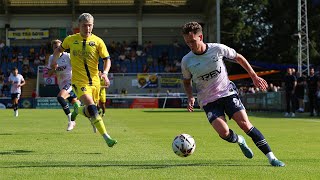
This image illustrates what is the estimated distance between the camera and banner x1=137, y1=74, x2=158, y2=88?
5047cm

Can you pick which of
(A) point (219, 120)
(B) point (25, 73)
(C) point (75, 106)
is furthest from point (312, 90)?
(B) point (25, 73)

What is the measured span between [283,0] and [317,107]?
32.5 metres

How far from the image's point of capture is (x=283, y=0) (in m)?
58.5

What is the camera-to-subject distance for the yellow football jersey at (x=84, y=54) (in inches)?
436

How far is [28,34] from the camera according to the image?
2247 inches

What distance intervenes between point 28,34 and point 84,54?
47.5 m

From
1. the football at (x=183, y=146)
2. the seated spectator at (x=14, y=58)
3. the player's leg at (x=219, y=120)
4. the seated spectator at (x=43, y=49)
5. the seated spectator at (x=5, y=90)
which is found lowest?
the seated spectator at (x=5, y=90)

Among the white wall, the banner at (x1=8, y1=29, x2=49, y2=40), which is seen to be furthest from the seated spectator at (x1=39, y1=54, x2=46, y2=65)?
the white wall

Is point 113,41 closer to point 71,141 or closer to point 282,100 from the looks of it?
point 282,100

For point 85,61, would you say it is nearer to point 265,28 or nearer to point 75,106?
point 75,106

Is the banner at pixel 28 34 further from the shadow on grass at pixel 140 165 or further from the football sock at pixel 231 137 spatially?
the football sock at pixel 231 137

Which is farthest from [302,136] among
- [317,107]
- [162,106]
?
[162,106]

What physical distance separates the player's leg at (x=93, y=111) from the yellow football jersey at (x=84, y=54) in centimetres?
20

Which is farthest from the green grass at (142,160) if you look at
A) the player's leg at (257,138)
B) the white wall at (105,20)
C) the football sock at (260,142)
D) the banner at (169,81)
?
the white wall at (105,20)
